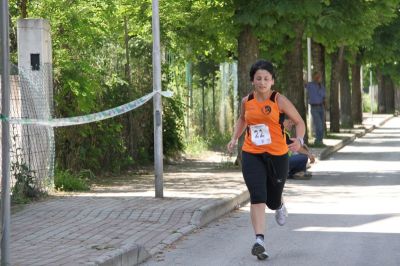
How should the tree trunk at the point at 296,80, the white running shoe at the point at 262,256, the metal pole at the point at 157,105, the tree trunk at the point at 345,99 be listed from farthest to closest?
1. the tree trunk at the point at 345,99
2. the tree trunk at the point at 296,80
3. the metal pole at the point at 157,105
4. the white running shoe at the point at 262,256

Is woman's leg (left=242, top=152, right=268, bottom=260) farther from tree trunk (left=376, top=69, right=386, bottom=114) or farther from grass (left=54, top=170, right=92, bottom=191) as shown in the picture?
tree trunk (left=376, top=69, right=386, bottom=114)

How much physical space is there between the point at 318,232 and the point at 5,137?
491cm

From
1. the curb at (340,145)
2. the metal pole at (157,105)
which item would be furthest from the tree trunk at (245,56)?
the metal pole at (157,105)

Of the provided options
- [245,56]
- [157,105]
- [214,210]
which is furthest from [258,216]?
[245,56]

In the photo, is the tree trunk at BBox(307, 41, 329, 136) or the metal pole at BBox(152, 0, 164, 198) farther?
the tree trunk at BBox(307, 41, 329, 136)

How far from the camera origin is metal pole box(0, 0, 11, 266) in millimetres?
7355


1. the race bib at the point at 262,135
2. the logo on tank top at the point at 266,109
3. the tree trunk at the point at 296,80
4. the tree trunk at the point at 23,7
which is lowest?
the race bib at the point at 262,135

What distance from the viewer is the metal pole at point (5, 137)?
736 cm

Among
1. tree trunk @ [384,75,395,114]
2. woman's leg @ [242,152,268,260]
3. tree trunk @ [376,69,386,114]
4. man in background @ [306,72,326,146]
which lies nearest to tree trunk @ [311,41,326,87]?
man in background @ [306,72,326,146]

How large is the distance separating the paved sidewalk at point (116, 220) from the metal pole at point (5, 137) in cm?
94

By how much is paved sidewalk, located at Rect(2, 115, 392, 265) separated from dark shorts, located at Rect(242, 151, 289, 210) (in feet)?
3.82

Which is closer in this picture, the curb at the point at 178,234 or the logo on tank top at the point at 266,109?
the curb at the point at 178,234

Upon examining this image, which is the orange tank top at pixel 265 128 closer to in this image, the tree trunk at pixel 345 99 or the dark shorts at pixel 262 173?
the dark shorts at pixel 262 173

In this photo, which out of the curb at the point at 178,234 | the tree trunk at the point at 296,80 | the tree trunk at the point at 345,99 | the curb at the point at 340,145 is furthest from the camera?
the tree trunk at the point at 345,99
